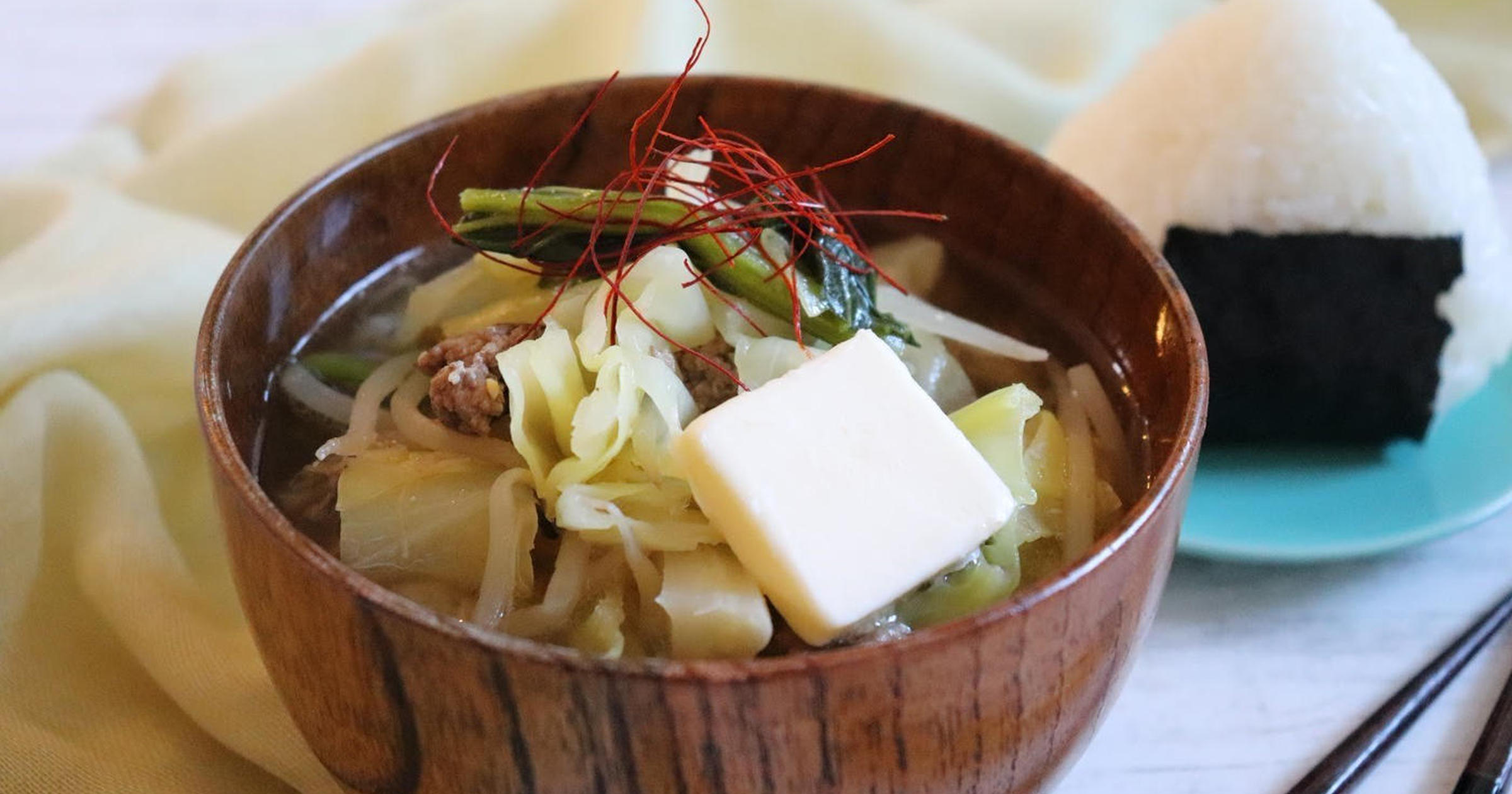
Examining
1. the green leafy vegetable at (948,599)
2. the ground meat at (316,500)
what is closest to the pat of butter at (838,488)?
the green leafy vegetable at (948,599)

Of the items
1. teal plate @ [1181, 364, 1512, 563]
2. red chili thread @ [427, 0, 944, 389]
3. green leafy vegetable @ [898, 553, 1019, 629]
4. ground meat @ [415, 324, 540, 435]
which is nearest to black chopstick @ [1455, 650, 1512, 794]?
teal plate @ [1181, 364, 1512, 563]

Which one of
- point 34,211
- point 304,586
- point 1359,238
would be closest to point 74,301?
point 34,211

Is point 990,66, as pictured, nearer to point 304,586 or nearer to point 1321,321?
point 1321,321

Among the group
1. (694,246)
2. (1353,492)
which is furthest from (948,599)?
(1353,492)

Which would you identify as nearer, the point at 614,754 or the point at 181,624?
the point at 614,754

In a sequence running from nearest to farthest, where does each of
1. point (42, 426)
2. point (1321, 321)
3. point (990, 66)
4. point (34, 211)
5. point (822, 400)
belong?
1. point (822, 400)
2. point (42, 426)
3. point (1321, 321)
4. point (34, 211)
5. point (990, 66)

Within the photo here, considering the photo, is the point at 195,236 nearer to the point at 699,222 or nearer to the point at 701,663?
the point at 699,222

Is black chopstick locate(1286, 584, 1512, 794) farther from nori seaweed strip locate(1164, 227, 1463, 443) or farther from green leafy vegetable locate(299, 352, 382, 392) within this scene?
green leafy vegetable locate(299, 352, 382, 392)
